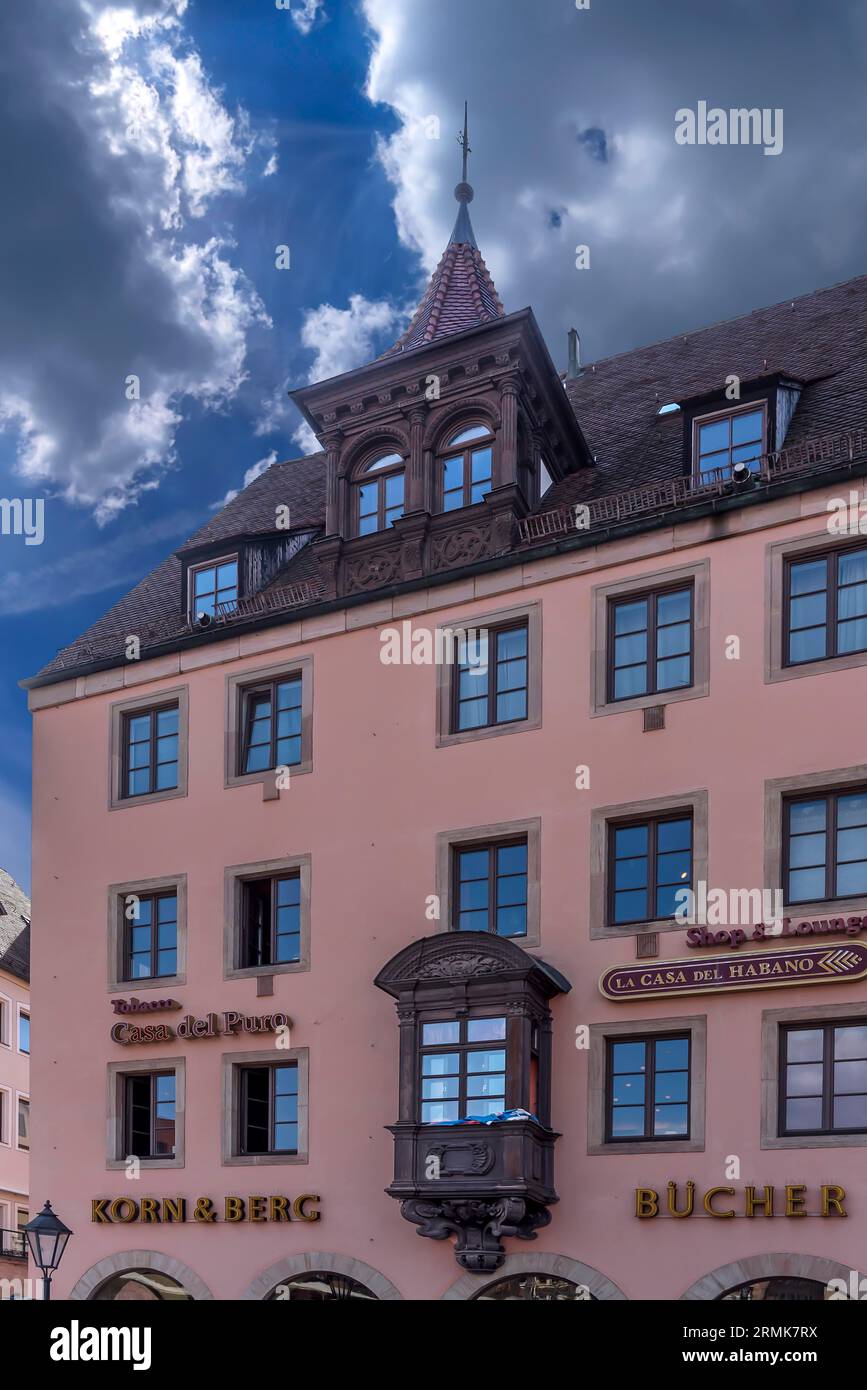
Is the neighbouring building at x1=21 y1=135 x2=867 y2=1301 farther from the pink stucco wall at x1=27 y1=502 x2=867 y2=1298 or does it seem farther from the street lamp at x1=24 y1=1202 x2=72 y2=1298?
the street lamp at x1=24 y1=1202 x2=72 y2=1298

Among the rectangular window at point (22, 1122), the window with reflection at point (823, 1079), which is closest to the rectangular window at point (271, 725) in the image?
the window with reflection at point (823, 1079)

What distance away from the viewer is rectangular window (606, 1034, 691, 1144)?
941 inches

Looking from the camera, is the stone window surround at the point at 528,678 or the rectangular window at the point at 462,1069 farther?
the stone window surround at the point at 528,678

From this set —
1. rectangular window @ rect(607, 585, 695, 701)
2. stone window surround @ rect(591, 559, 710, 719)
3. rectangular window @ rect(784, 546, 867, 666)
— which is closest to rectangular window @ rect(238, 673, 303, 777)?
stone window surround @ rect(591, 559, 710, 719)

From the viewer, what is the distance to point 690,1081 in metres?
23.8

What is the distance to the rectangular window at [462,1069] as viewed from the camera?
2466 cm

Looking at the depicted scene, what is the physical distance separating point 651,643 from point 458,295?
9.69 metres

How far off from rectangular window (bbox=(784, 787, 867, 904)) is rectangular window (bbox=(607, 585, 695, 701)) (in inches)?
107

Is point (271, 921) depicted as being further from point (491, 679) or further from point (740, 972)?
point (740, 972)

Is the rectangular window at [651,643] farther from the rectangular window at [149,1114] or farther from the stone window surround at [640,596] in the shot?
the rectangular window at [149,1114]

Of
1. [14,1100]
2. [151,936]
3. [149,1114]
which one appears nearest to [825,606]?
[151,936]

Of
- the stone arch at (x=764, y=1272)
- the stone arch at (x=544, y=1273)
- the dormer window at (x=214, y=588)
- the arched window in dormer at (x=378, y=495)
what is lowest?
the stone arch at (x=544, y=1273)

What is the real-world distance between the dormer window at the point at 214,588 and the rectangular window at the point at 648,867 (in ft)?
32.0

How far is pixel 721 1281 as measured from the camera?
893 inches
